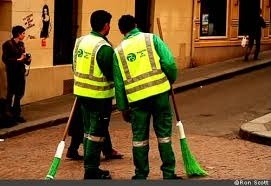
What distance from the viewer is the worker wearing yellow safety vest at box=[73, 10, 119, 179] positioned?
6.98 metres

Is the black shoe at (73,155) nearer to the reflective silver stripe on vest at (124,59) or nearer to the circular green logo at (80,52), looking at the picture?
the circular green logo at (80,52)

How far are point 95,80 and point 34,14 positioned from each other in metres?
6.46

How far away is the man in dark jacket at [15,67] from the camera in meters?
10.9

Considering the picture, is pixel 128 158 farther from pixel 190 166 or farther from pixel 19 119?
pixel 19 119

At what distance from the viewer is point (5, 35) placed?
1234 cm

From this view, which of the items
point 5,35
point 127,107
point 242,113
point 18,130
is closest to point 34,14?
point 5,35

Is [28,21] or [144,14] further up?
[144,14]

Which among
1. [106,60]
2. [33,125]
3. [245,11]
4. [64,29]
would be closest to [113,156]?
[106,60]

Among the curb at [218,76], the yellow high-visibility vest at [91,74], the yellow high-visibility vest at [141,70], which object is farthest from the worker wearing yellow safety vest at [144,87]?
the curb at [218,76]

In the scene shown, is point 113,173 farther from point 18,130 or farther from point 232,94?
point 232,94

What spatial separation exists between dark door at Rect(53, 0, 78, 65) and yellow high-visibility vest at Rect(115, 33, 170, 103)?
7510mm

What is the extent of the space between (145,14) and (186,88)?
9.83 feet

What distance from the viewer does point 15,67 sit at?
10.9 m

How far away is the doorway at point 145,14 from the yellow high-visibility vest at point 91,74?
10387mm
